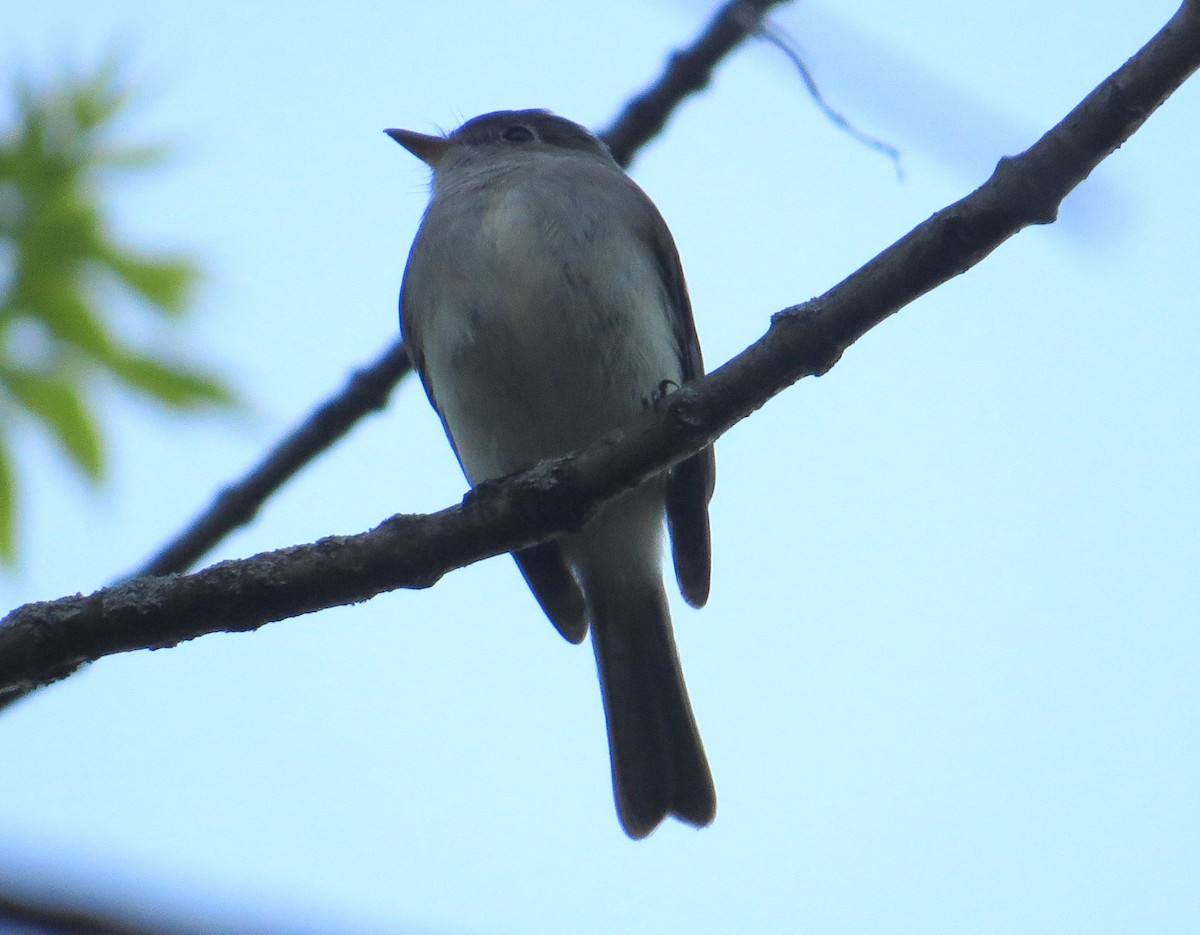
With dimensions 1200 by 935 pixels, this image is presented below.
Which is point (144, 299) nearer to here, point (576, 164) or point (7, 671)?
point (7, 671)

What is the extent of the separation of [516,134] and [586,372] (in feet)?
6.30

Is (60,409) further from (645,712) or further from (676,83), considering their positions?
(645,712)

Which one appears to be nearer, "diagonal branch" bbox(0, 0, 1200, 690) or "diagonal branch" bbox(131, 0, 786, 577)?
"diagonal branch" bbox(0, 0, 1200, 690)

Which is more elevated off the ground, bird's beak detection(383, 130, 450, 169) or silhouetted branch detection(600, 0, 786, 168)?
bird's beak detection(383, 130, 450, 169)

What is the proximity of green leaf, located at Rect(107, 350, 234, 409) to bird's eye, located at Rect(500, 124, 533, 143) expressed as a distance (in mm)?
2827

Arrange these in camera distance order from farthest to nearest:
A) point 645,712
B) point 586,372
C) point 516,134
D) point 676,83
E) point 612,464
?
point 516,134, point 645,712, point 586,372, point 676,83, point 612,464

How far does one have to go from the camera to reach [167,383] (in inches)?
132

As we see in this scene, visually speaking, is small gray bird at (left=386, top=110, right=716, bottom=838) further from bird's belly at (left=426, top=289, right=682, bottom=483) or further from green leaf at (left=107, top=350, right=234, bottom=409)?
green leaf at (left=107, top=350, right=234, bottom=409)

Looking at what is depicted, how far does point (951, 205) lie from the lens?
2.82 meters

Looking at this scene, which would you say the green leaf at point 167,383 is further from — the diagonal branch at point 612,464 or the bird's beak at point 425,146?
the bird's beak at point 425,146

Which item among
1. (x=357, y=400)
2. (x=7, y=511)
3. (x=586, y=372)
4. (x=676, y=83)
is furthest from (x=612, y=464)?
(x=7, y=511)

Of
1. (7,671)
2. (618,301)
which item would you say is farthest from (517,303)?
(7,671)

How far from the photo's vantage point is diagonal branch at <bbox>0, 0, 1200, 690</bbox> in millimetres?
2656

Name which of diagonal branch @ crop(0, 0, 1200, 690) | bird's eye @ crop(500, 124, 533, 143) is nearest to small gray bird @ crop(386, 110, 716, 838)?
bird's eye @ crop(500, 124, 533, 143)
